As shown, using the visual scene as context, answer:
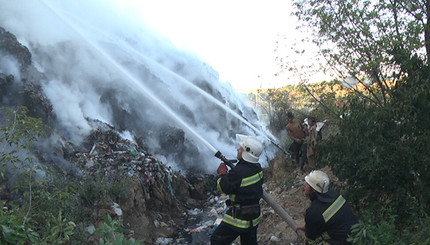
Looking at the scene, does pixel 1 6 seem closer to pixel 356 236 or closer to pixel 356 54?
pixel 356 54

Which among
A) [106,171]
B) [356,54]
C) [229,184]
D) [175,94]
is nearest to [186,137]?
[175,94]

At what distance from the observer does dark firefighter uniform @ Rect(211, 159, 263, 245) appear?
357 cm

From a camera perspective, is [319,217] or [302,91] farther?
[302,91]

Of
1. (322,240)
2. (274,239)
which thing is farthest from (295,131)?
(322,240)

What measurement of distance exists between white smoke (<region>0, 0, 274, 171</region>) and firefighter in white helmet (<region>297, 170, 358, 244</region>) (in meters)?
5.44

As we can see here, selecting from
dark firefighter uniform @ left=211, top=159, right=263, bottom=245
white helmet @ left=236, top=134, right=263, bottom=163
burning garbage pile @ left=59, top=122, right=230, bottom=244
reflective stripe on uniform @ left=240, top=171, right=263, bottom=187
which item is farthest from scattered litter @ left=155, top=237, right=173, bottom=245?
white helmet @ left=236, top=134, right=263, bottom=163

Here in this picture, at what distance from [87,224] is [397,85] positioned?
14.8 ft

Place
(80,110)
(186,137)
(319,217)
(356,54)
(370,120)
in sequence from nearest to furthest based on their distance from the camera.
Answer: (319,217)
(370,120)
(356,54)
(80,110)
(186,137)

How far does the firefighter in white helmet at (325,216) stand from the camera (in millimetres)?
2918

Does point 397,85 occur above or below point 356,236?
above

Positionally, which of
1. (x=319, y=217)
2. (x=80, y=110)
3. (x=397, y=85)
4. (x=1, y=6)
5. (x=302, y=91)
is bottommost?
(x=80, y=110)

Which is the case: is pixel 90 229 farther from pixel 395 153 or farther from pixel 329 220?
pixel 395 153

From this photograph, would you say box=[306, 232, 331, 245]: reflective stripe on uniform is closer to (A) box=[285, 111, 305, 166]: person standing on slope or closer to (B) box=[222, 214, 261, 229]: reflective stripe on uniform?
(B) box=[222, 214, 261, 229]: reflective stripe on uniform

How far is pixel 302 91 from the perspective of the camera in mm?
7023
